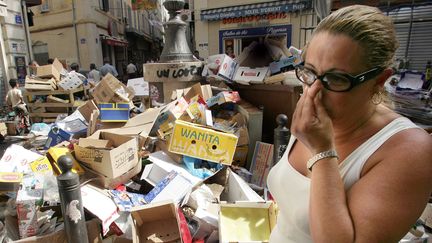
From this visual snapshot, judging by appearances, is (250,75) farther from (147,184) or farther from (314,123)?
(314,123)

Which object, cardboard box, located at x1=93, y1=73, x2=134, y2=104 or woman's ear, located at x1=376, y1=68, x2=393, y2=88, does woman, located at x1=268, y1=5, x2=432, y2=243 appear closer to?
woman's ear, located at x1=376, y1=68, x2=393, y2=88

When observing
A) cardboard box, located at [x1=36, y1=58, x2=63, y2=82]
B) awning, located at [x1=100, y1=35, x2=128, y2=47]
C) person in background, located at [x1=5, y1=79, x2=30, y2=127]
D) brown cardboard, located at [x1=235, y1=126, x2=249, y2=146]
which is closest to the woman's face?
brown cardboard, located at [x1=235, y1=126, x2=249, y2=146]

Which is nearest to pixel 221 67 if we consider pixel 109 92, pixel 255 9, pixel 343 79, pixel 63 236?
pixel 109 92

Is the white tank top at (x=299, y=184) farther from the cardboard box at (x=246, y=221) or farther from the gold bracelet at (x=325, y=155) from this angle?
the cardboard box at (x=246, y=221)

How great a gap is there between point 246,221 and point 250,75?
2.49 metres

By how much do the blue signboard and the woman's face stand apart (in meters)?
11.3

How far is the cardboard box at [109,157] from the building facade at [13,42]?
9689 millimetres

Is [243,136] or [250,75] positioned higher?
[250,75]

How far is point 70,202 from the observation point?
1.94 metres

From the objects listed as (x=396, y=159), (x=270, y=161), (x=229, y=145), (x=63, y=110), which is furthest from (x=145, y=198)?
(x=63, y=110)

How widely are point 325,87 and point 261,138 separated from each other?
3.03 metres

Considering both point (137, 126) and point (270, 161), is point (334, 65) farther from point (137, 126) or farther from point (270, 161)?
point (137, 126)

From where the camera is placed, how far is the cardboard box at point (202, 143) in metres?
2.83

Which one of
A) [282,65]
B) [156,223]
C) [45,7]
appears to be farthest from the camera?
[45,7]
